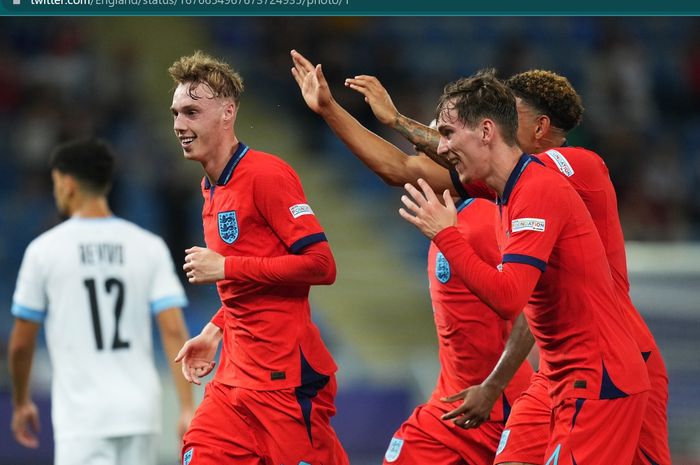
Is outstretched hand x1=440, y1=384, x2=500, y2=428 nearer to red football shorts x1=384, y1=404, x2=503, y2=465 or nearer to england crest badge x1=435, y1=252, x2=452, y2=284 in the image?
red football shorts x1=384, y1=404, x2=503, y2=465

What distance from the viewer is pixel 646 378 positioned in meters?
4.56

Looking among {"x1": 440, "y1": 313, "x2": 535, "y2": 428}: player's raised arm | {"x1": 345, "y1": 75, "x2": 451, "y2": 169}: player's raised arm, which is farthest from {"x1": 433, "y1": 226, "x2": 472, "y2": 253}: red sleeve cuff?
{"x1": 345, "y1": 75, "x2": 451, "y2": 169}: player's raised arm

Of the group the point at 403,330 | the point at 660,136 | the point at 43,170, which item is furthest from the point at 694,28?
the point at 43,170

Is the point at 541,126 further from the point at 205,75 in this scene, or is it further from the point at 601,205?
the point at 205,75

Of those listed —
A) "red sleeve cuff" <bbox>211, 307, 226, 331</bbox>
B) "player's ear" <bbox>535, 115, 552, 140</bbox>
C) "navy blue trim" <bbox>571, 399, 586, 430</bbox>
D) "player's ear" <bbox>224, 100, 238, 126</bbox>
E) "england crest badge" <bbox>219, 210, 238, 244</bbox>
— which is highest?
"player's ear" <bbox>224, 100, 238, 126</bbox>

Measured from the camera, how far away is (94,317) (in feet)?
21.8

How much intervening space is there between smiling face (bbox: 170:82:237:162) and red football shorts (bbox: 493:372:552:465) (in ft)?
5.91

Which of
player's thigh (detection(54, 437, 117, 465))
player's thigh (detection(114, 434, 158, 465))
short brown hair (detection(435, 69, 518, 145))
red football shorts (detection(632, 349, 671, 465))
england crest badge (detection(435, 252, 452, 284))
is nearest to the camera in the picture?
short brown hair (detection(435, 69, 518, 145))

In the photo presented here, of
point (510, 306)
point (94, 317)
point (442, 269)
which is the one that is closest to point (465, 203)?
point (442, 269)

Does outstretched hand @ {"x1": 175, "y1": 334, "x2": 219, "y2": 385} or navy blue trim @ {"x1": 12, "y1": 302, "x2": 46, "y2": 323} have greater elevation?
navy blue trim @ {"x1": 12, "y1": 302, "x2": 46, "y2": 323}

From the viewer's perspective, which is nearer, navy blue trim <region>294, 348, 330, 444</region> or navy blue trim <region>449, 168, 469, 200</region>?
navy blue trim <region>294, 348, 330, 444</region>

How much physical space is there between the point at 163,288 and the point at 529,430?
2.66m

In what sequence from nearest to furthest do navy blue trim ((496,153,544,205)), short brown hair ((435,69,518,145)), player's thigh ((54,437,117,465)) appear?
navy blue trim ((496,153,544,205)) → short brown hair ((435,69,518,145)) → player's thigh ((54,437,117,465))

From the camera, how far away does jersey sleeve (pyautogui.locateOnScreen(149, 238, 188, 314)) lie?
6828 millimetres
